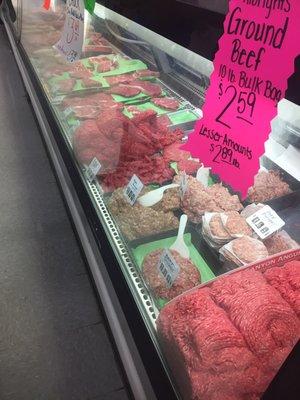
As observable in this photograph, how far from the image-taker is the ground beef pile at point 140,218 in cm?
148

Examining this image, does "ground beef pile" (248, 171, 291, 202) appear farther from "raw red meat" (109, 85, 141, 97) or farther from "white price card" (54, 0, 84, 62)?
"raw red meat" (109, 85, 141, 97)

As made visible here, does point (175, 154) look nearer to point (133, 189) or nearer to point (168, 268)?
point (133, 189)

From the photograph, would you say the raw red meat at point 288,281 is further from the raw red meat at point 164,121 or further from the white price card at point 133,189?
the raw red meat at point 164,121

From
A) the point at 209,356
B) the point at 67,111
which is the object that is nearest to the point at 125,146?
the point at 67,111

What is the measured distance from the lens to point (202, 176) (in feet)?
5.42

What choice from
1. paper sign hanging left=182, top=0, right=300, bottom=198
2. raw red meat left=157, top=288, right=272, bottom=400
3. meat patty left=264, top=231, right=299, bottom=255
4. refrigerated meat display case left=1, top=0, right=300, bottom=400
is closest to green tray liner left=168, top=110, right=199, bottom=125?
refrigerated meat display case left=1, top=0, right=300, bottom=400

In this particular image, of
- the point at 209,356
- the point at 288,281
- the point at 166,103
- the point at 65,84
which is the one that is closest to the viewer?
the point at 209,356

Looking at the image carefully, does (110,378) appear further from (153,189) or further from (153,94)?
(153,94)

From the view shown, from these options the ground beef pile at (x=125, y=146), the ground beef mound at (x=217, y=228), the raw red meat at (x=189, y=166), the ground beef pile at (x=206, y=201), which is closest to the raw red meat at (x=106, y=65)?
the ground beef pile at (x=125, y=146)

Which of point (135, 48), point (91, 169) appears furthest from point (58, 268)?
point (135, 48)

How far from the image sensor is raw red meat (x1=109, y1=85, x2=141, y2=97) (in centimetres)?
243

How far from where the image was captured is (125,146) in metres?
1.91

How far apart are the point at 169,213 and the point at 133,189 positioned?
0.20 meters

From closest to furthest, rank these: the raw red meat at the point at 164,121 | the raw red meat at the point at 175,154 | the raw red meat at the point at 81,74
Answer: the raw red meat at the point at 175,154 → the raw red meat at the point at 164,121 → the raw red meat at the point at 81,74
